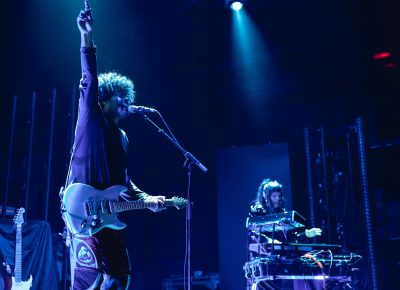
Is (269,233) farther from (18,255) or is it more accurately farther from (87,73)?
(87,73)

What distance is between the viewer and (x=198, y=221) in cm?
1030

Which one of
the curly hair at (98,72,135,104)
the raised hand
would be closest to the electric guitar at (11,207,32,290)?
the curly hair at (98,72,135,104)

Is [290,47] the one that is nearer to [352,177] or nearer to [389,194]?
[352,177]

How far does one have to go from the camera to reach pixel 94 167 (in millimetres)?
3129

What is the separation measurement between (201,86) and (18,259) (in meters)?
5.40

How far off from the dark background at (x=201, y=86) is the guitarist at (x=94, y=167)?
4256mm

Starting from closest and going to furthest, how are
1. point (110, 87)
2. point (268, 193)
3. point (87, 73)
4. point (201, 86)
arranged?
point (87, 73) < point (110, 87) < point (268, 193) < point (201, 86)

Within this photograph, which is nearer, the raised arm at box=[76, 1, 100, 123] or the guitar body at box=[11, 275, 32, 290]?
the raised arm at box=[76, 1, 100, 123]

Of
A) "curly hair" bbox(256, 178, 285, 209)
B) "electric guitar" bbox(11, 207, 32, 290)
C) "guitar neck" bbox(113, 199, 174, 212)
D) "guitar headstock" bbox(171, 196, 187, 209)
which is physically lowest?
"electric guitar" bbox(11, 207, 32, 290)

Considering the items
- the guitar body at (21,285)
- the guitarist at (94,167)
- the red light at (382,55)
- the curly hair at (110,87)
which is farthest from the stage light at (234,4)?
the guitar body at (21,285)

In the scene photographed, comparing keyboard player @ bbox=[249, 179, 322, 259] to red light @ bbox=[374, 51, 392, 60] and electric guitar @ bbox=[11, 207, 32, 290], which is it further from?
red light @ bbox=[374, 51, 392, 60]

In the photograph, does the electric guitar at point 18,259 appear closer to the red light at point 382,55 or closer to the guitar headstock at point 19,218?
the guitar headstock at point 19,218

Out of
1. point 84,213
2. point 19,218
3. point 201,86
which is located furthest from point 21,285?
point 201,86

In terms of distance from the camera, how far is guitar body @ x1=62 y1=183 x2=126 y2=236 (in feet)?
9.82
